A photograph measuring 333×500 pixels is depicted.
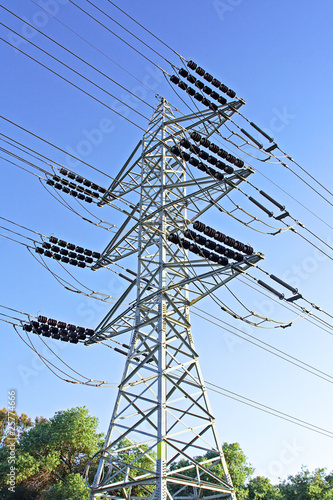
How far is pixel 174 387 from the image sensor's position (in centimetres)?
1217

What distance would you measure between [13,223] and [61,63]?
494cm

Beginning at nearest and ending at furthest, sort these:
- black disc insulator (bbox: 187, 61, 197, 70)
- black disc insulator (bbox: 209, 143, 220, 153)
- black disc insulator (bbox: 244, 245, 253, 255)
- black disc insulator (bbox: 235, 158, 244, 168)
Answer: black disc insulator (bbox: 244, 245, 253, 255) → black disc insulator (bbox: 235, 158, 244, 168) → black disc insulator (bbox: 209, 143, 220, 153) → black disc insulator (bbox: 187, 61, 197, 70)

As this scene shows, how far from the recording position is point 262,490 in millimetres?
35281

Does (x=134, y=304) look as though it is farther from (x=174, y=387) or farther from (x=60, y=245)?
(x=60, y=245)

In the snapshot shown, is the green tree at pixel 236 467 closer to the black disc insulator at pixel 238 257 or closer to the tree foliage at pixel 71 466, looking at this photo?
the tree foliage at pixel 71 466

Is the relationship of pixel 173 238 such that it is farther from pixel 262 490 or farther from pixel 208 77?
pixel 262 490

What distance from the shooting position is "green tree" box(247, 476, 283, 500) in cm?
3418

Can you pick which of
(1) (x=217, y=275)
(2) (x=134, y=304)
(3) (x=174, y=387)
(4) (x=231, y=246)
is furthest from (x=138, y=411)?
(4) (x=231, y=246)

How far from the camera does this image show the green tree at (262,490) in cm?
3418

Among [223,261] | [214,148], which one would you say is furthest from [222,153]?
[223,261]

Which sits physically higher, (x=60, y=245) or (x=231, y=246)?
(x=60, y=245)

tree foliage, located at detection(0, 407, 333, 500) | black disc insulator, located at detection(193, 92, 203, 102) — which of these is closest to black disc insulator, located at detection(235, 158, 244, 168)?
black disc insulator, located at detection(193, 92, 203, 102)

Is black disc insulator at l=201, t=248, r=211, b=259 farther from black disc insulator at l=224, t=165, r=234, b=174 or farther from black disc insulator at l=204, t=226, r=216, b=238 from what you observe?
black disc insulator at l=224, t=165, r=234, b=174

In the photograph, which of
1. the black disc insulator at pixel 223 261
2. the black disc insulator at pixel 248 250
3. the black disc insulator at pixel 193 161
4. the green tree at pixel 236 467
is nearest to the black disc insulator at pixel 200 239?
the black disc insulator at pixel 223 261
